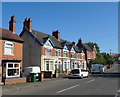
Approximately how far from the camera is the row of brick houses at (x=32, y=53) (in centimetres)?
2558

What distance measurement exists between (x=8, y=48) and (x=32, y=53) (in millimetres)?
12780

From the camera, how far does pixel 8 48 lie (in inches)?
1031

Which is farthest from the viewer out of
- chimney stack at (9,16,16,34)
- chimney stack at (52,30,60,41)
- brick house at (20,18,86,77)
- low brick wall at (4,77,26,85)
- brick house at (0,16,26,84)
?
chimney stack at (52,30,60,41)

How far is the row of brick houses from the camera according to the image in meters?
25.6

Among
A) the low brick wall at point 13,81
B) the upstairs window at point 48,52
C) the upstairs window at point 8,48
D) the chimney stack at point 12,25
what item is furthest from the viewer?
the upstairs window at point 48,52

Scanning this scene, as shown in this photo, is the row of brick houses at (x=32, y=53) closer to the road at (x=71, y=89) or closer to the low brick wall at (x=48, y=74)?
the low brick wall at (x=48, y=74)

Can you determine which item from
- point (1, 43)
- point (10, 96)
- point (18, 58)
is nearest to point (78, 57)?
point (18, 58)

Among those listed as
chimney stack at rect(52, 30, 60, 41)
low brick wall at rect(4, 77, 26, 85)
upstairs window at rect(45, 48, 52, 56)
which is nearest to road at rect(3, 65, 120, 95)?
low brick wall at rect(4, 77, 26, 85)

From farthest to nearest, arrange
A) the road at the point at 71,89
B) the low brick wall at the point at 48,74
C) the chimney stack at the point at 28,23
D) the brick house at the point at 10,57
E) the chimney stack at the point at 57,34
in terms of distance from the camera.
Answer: the chimney stack at the point at 57,34 < the chimney stack at the point at 28,23 < the low brick wall at the point at 48,74 < the brick house at the point at 10,57 < the road at the point at 71,89

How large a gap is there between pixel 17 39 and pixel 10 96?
1520cm

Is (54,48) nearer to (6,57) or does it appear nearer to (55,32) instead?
(55,32)

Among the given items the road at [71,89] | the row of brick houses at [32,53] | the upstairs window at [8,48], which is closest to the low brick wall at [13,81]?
the row of brick houses at [32,53]

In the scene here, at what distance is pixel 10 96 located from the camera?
13195 mm

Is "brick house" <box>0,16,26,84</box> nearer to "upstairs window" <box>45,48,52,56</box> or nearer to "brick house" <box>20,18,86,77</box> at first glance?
"brick house" <box>20,18,86,77</box>
